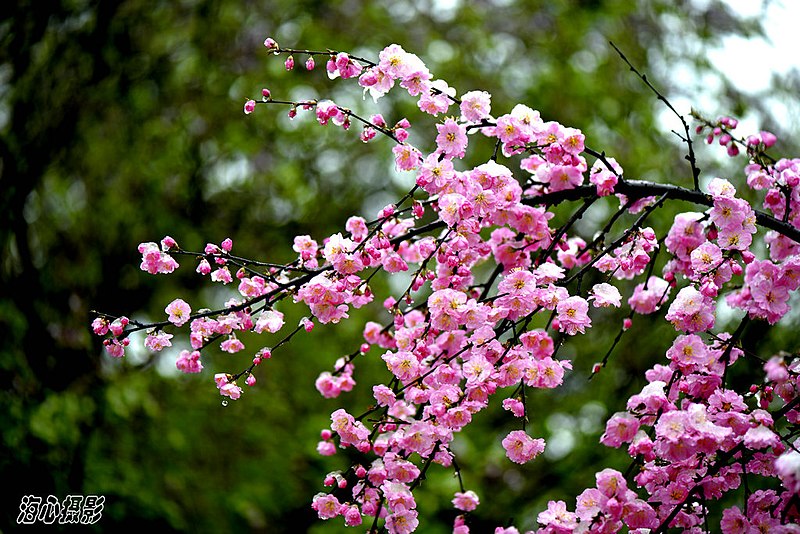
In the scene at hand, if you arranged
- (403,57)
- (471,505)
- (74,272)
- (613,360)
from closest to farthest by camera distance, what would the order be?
1. (403,57)
2. (471,505)
3. (613,360)
4. (74,272)

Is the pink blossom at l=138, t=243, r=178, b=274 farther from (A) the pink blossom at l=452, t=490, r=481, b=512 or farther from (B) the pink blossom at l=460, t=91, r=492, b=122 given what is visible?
(A) the pink blossom at l=452, t=490, r=481, b=512

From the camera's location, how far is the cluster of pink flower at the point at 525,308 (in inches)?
54.3

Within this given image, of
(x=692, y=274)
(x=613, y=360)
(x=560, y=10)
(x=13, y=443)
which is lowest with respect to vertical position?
A: (x=692, y=274)

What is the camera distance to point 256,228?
4.42m

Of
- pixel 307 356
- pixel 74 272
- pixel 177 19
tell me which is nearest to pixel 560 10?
pixel 177 19

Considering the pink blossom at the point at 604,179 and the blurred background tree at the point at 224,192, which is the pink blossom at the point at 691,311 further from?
the blurred background tree at the point at 224,192

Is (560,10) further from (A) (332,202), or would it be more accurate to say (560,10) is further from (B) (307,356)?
(B) (307,356)

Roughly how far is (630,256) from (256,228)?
3.21m

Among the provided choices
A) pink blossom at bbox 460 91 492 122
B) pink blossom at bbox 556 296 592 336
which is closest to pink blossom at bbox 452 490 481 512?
pink blossom at bbox 556 296 592 336
